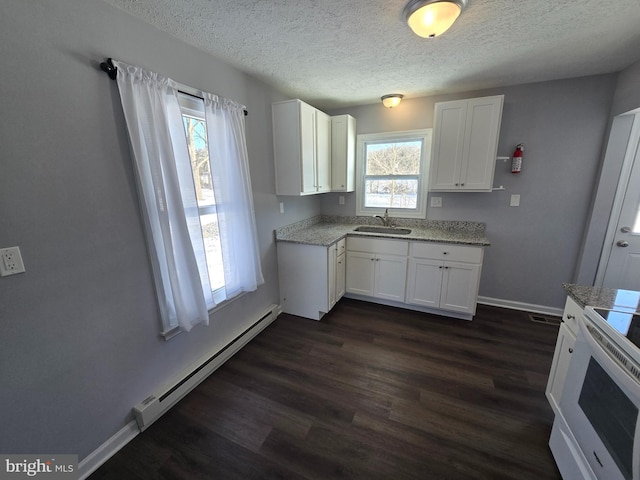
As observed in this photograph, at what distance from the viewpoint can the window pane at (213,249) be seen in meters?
1.94

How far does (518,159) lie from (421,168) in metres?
0.93

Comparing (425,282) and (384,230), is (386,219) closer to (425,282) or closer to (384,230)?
(384,230)

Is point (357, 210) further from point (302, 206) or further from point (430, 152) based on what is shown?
point (430, 152)

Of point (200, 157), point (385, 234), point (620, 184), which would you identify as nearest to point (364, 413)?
point (385, 234)

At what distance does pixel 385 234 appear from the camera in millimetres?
2938

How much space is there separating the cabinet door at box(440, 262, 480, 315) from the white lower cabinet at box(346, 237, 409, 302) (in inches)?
16.6

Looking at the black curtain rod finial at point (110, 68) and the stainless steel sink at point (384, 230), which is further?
the stainless steel sink at point (384, 230)

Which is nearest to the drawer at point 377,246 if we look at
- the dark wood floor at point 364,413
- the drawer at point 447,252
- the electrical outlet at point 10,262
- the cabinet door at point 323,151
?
the drawer at point 447,252

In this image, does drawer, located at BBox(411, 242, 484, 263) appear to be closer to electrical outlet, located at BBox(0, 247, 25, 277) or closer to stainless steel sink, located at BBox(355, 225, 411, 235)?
stainless steel sink, located at BBox(355, 225, 411, 235)

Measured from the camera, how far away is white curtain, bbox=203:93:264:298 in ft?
6.26

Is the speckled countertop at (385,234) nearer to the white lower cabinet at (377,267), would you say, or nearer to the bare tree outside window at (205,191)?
the white lower cabinet at (377,267)

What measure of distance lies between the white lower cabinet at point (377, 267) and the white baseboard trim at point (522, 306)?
1079 millimetres

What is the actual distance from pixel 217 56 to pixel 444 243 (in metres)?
2.59

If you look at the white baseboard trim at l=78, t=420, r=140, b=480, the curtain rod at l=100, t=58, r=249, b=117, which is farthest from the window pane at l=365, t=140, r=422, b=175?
the white baseboard trim at l=78, t=420, r=140, b=480
